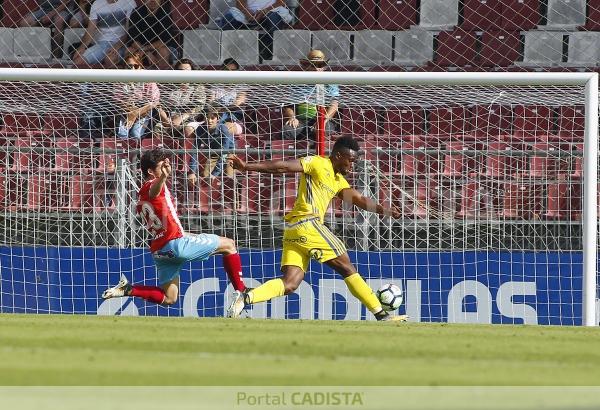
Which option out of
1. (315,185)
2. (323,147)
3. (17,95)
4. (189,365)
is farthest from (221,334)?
(17,95)

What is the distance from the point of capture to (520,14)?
16734 mm

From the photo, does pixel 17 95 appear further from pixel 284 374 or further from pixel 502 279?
pixel 284 374

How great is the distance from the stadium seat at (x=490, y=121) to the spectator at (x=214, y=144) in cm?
264

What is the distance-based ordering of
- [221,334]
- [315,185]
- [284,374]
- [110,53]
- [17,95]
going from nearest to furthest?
[284,374] → [221,334] → [315,185] → [17,95] → [110,53]

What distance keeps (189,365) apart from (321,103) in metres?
7.10

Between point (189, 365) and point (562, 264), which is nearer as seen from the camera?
point (189, 365)

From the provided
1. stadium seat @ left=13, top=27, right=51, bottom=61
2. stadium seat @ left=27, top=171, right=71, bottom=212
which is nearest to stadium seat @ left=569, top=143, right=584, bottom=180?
stadium seat @ left=27, top=171, right=71, bottom=212

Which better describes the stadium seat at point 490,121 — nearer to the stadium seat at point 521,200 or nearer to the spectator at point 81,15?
the stadium seat at point 521,200

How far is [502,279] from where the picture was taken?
12570mm

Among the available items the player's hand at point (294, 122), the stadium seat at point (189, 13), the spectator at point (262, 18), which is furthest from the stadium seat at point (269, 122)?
the stadium seat at point (189, 13)

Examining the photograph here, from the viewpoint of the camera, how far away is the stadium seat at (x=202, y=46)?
54.3 ft

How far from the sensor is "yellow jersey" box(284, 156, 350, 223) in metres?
11.0

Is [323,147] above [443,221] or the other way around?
above

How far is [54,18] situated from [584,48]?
717 cm
